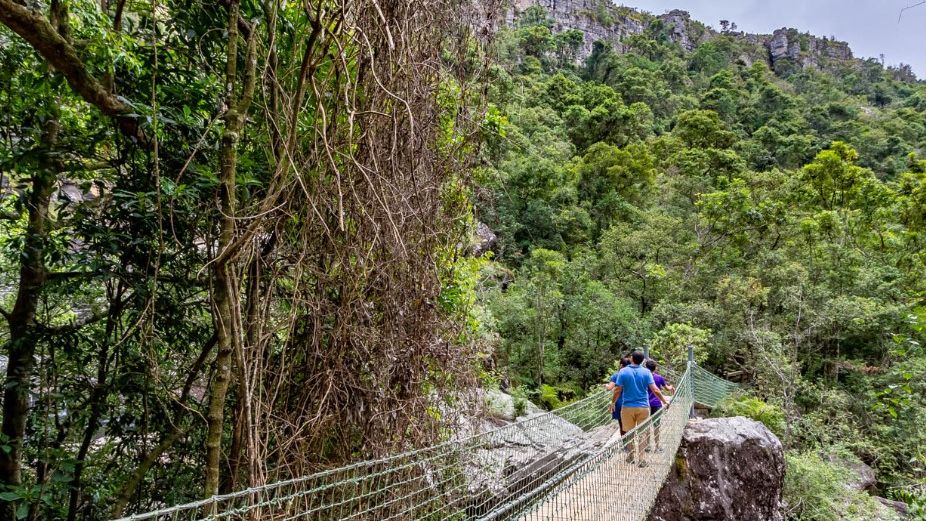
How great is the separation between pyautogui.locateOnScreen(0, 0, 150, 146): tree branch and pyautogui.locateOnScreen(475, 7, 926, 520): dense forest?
1400 millimetres

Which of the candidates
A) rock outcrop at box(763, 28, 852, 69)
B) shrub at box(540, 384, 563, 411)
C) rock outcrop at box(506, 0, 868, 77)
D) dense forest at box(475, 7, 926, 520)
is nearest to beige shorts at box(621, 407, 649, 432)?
dense forest at box(475, 7, 926, 520)

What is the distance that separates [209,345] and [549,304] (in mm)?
7681

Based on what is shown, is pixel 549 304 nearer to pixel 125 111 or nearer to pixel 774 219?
pixel 774 219

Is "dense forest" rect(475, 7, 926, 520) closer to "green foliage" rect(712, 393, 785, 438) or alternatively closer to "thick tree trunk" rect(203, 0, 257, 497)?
"green foliage" rect(712, 393, 785, 438)

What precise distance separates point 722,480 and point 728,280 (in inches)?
209

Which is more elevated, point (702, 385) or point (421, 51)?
point (421, 51)

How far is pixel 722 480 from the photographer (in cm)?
407

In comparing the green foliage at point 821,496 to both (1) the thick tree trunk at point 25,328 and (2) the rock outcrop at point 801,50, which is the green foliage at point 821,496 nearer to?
(1) the thick tree trunk at point 25,328

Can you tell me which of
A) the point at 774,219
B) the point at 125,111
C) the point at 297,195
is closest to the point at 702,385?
the point at 774,219

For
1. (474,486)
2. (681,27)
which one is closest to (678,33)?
(681,27)

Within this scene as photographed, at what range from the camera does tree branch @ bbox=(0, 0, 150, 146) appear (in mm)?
991

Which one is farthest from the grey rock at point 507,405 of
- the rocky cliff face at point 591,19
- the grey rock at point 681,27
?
the grey rock at point 681,27

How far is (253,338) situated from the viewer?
4.32 feet

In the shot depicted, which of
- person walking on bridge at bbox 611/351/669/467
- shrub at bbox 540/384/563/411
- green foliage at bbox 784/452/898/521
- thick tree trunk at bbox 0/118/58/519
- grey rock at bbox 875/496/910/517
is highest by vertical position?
thick tree trunk at bbox 0/118/58/519
